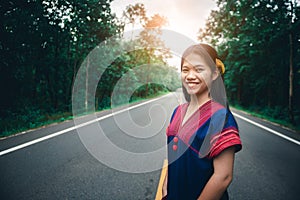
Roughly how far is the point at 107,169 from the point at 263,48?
15249mm

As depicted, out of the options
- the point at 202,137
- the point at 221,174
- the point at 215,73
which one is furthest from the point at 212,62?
the point at 221,174

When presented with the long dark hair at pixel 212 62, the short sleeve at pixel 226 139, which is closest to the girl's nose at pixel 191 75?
the long dark hair at pixel 212 62

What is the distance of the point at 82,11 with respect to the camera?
44.3 feet

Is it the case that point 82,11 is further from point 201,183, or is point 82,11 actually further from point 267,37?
point 201,183

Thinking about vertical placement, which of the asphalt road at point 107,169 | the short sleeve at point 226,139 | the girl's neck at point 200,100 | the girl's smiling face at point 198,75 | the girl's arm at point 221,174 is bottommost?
the asphalt road at point 107,169

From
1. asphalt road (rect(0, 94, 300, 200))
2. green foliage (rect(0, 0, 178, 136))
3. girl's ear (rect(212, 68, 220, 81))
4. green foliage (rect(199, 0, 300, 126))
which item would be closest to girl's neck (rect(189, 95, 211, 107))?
girl's ear (rect(212, 68, 220, 81))

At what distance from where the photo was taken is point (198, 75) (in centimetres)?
136

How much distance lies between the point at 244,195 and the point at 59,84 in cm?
1562

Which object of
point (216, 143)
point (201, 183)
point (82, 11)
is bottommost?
point (201, 183)

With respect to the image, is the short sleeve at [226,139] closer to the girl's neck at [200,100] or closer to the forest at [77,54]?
the girl's neck at [200,100]

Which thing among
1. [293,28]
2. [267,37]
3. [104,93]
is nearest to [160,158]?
[293,28]

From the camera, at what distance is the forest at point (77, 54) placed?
10.4 m

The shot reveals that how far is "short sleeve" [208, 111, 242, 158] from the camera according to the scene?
1.12 metres

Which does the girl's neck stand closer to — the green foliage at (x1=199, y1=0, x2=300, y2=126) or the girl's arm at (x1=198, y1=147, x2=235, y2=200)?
the girl's arm at (x1=198, y1=147, x2=235, y2=200)
